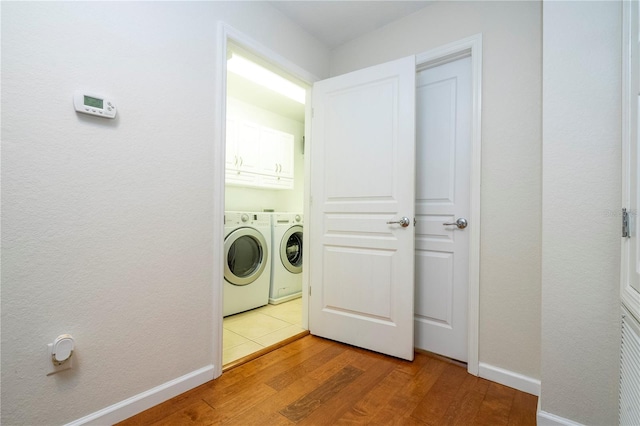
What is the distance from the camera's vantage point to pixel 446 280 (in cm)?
195

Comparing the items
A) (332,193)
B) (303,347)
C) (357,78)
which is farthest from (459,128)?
(303,347)

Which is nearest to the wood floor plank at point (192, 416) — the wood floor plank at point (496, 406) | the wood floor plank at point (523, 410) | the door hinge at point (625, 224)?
the wood floor plank at point (496, 406)

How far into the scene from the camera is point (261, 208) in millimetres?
4031

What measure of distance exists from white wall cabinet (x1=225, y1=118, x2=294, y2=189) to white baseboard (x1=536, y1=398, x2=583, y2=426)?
304 cm

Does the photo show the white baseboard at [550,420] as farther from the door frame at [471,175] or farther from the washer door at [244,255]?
the washer door at [244,255]

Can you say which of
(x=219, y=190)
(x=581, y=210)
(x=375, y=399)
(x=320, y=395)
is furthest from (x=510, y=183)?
(x=219, y=190)

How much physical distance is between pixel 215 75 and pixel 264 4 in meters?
0.70

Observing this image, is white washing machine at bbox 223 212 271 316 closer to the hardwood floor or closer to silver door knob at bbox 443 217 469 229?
the hardwood floor

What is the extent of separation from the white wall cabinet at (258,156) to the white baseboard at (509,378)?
279 centimetres

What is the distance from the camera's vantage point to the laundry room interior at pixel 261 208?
2.42 meters

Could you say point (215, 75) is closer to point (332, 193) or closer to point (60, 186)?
point (60, 186)

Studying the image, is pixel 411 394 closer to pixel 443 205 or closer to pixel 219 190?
pixel 443 205

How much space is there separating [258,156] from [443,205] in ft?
7.58

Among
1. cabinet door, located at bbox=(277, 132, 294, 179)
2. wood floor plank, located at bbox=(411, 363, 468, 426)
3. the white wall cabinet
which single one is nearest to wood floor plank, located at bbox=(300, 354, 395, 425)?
wood floor plank, located at bbox=(411, 363, 468, 426)
